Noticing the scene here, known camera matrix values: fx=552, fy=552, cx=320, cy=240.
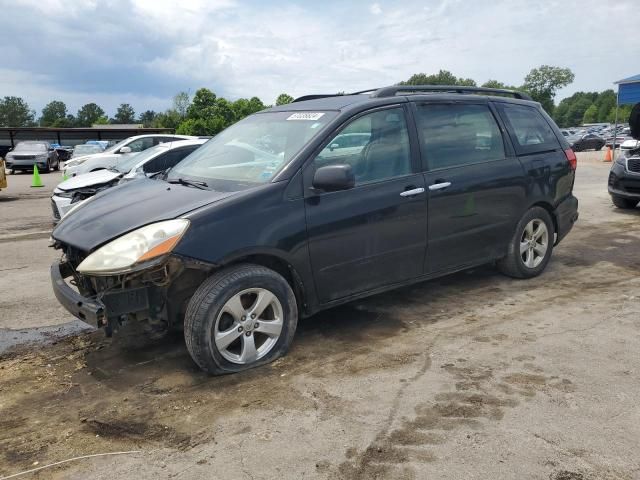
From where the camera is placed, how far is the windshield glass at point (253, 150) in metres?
4.03

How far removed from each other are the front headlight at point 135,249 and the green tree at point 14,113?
5033 inches

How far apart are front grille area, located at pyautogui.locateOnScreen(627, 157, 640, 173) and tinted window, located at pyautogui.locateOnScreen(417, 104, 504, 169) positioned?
5810 millimetres

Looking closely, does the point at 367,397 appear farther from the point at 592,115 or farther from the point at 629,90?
the point at 592,115

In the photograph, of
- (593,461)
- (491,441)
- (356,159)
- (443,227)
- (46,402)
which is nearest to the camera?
(593,461)

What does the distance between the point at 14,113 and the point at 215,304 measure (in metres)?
132

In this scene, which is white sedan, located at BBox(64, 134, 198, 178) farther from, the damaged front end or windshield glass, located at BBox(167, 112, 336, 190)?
the damaged front end

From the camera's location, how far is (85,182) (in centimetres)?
878

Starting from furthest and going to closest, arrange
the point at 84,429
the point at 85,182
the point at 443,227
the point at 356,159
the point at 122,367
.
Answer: the point at 85,182
the point at 443,227
the point at 356,159
the point at 122,367
the point at 84,429

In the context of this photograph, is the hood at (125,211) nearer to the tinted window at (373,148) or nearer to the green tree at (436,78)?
the tinted window at (373,148)

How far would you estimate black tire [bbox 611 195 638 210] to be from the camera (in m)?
10.2

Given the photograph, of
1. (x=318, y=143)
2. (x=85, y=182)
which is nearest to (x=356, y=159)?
(x=318, y=143)

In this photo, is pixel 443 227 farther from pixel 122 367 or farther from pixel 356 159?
pixel 122 367

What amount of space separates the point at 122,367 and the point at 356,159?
2275mm

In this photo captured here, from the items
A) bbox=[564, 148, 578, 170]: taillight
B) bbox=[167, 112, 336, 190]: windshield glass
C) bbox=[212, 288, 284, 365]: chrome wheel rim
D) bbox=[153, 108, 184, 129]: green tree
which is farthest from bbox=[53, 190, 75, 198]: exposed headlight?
bbox=[153, 108, 184, 129]: green tree
